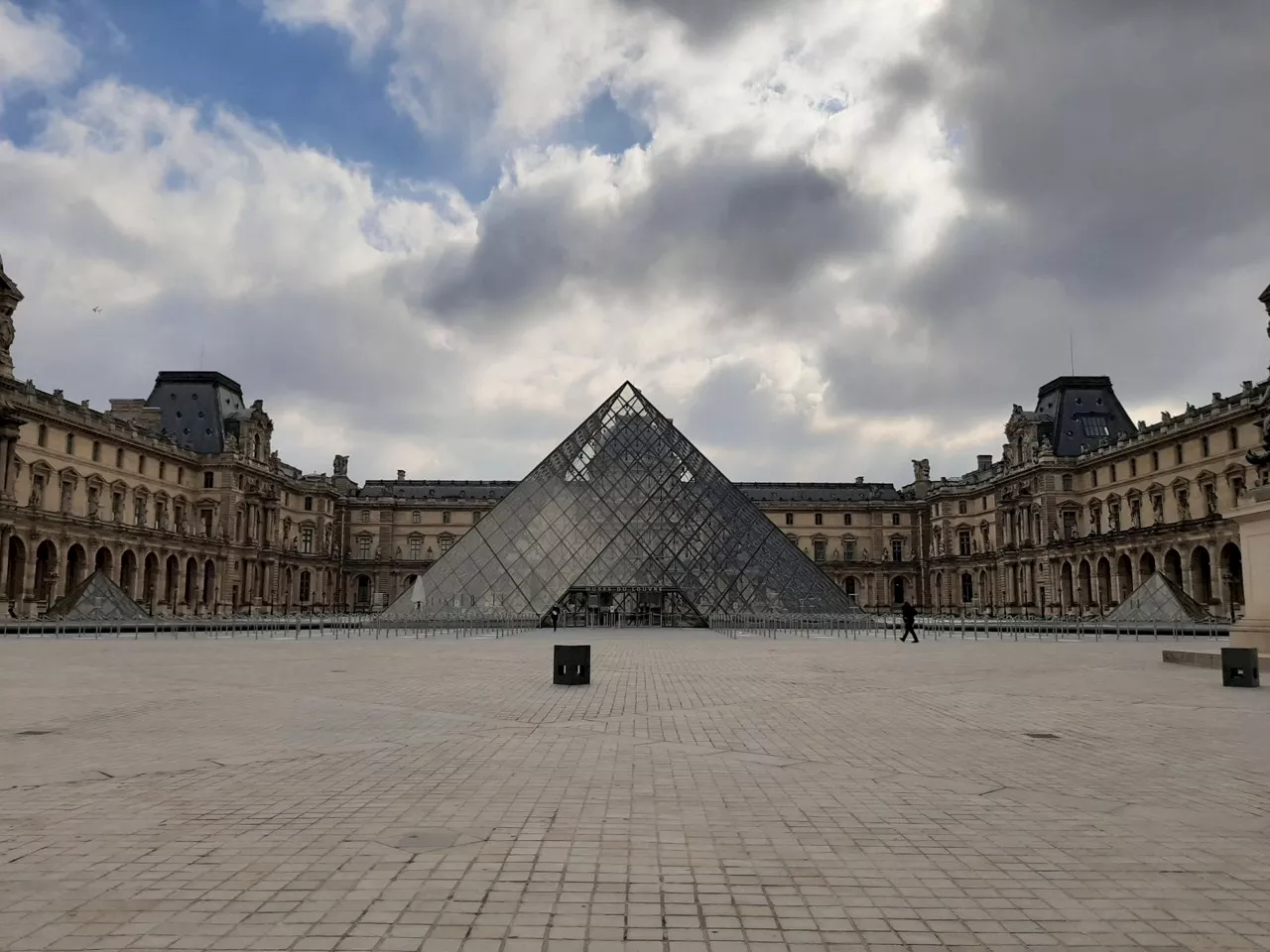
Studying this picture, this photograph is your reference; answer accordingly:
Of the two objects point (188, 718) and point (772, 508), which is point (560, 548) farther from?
point (772, 508)

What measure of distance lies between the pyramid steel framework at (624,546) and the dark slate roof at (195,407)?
31669mm

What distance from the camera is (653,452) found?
3881 centimetres

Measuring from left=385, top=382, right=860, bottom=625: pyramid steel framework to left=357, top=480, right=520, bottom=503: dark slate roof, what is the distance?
42.9 m

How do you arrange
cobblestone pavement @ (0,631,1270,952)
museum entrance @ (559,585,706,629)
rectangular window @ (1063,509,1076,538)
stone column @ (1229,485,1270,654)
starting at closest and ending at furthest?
1. cobblestone pavement @ (0,631,1270,952)
2. stone column @ (1229,485,1270,654)
3. museum entrance @ (559,585,706,629)
4. rectangular window @ (1063,509,1076,538)

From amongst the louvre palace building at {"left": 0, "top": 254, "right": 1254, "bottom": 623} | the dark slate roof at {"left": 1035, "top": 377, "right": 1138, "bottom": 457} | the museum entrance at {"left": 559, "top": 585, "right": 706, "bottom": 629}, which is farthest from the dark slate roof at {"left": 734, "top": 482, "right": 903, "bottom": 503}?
the museum entrance at {"left": 559, "top": 585, "right": 706, "bottom": 629}

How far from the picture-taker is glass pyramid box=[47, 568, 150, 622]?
115ft

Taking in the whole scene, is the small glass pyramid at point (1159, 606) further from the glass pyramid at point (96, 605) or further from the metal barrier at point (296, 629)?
the glass pyramid at point (96, 605)

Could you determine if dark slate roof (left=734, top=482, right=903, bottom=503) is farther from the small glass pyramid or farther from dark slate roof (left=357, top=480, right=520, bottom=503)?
the small glass pyramid

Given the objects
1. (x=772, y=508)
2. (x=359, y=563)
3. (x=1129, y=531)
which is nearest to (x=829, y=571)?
(x=772, y=508)

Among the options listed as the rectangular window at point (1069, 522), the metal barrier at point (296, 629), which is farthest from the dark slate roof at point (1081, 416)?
the metal barrier at point (296, 629)

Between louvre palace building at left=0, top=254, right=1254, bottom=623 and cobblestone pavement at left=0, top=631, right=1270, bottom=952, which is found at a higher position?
louvre palace building at left=0, top=254, right=1254, bottom=623

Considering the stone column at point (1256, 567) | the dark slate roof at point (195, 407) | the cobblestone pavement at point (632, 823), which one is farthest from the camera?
the dark slate roof at point (195, 407)

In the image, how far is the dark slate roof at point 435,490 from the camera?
3130 inches

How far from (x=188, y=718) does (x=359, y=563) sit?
7040 centimetres
